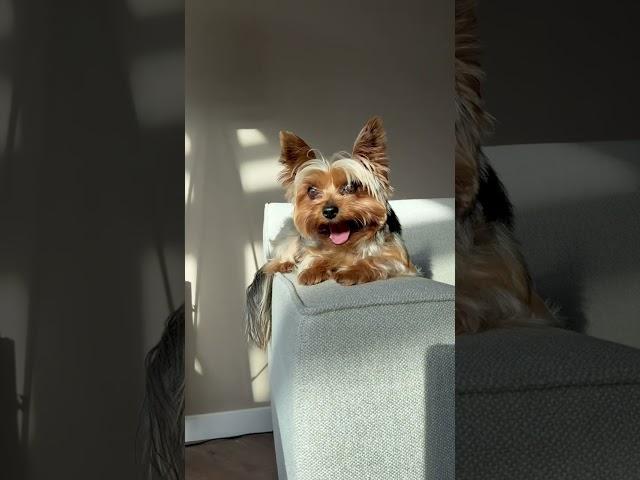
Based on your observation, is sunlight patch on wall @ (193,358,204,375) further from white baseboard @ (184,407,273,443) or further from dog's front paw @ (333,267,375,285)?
dog's front paw @ (333,267,375,285)

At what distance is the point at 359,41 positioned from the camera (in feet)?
8.11

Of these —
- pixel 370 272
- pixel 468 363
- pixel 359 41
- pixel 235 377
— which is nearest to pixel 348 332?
pixel 370 272

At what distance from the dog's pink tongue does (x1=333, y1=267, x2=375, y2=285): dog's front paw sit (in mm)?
315

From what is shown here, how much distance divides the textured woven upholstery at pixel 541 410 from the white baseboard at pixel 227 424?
2.28 metres

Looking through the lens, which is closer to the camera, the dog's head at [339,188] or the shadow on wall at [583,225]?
the shadow on wall at [583,225]

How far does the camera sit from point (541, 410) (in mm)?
195

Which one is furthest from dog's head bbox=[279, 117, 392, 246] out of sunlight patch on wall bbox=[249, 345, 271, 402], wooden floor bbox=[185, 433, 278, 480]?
wooden floor bbox=[185, 433, 278, 480]

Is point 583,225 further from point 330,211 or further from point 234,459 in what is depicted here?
point 234,459

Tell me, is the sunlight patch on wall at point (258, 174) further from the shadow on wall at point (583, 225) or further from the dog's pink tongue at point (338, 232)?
the shadow on wall at point (583, 225)

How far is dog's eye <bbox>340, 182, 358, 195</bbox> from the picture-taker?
2088 millimetres

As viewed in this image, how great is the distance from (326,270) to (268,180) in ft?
2.81

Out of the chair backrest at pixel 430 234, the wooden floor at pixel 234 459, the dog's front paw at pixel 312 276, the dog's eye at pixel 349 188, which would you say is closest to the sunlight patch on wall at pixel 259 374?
the wooden floor at pixel 234 459

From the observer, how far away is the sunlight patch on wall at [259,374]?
95.1 inches

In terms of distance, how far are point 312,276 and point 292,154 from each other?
72cm
